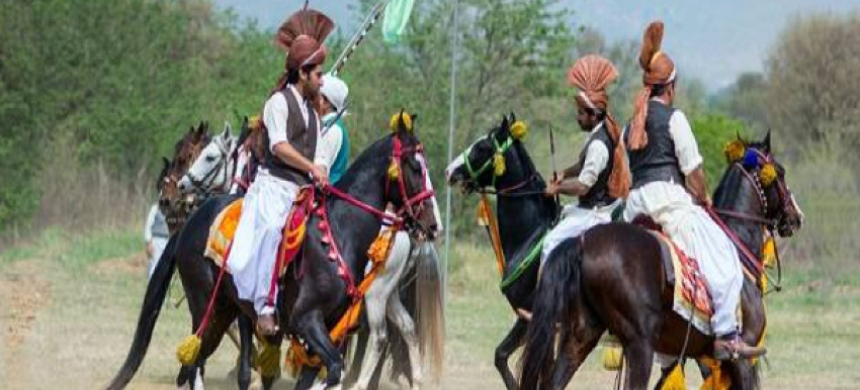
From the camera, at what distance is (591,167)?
13.4 metres

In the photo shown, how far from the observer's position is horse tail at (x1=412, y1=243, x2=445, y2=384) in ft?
50.7

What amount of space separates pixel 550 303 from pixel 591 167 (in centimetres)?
216

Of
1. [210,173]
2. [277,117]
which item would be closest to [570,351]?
[277,117]

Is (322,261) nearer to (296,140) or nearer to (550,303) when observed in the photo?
(296,140)

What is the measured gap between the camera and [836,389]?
1719cm

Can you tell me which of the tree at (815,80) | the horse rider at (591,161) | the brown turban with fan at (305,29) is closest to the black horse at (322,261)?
the brown turban with fan at (305,29)

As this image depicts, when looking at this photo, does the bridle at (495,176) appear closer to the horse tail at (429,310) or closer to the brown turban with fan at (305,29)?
the horse tail at (429,310)

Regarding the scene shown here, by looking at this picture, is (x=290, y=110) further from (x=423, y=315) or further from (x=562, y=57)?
(x=562, y=57)

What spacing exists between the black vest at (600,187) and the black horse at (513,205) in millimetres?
585

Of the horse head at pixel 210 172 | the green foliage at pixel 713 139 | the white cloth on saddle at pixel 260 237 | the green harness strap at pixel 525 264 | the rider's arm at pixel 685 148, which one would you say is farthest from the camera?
the green foliage at pixel 713 139

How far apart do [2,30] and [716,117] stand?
15459 mm

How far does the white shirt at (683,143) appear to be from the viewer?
11906 mm

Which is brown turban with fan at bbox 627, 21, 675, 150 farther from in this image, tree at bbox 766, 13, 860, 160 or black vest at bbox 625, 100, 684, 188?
tree at bbox 766, 13, 860, 160

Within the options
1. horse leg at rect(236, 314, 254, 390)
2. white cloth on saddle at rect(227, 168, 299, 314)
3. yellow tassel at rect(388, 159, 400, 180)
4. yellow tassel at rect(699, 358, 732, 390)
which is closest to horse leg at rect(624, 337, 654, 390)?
yellow tassel at rect(699, 358, 732, 390)
